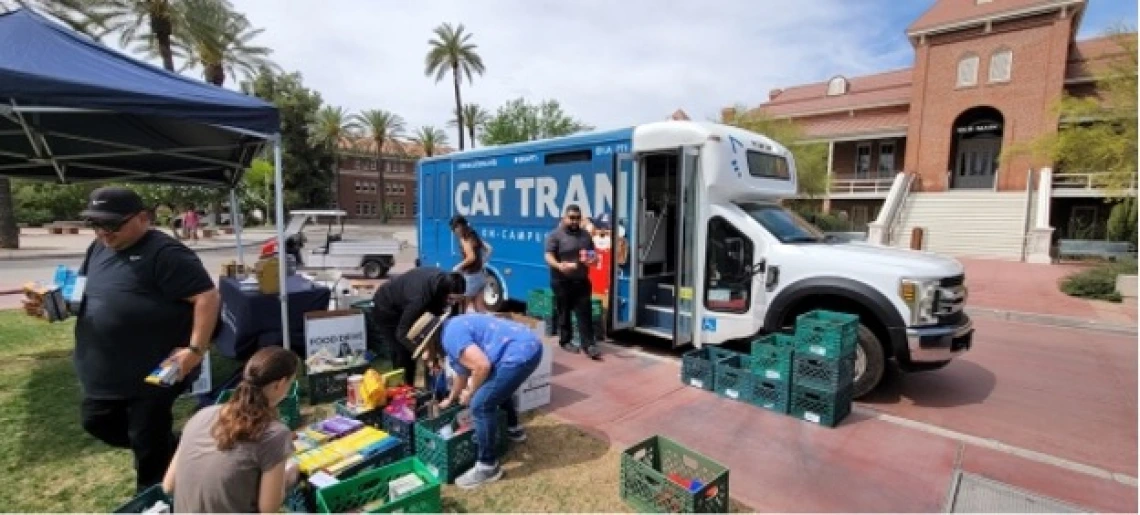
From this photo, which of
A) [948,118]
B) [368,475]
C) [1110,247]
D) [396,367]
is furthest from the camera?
[948,118]

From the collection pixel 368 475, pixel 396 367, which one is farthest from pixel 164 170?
pixel 368 475

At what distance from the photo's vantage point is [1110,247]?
17.8m

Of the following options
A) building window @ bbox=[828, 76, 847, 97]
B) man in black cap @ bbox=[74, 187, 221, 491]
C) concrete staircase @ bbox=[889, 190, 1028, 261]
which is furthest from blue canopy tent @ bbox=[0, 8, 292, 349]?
building window @ bbox=[828, 76, 847, 97]

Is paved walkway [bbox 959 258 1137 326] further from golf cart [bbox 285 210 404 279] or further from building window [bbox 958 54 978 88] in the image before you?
golf cart [bbox 285 210 404 279]

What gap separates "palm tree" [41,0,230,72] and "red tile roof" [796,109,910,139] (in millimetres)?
27855

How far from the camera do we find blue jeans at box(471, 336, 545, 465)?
3221 mm

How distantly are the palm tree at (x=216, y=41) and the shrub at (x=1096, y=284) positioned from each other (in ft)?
89.4

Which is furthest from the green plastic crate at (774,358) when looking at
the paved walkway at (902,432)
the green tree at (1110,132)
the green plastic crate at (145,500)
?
the green tree at (1110,132)

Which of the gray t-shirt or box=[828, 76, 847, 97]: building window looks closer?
the gray t-shirt

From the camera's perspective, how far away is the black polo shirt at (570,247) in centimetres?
594

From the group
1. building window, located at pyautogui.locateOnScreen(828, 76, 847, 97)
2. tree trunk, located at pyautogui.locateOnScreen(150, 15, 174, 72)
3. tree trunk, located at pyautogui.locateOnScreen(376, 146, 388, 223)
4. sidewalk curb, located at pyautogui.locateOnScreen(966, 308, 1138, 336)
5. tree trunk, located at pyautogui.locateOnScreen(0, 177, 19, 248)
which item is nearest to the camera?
sidewalk curb, located at pyautogui.locateOnScreen(966, 308, 1138, 336)

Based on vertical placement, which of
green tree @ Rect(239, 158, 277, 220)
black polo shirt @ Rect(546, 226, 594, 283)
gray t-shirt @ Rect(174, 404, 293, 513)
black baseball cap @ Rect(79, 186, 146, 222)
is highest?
green tree @ Rect(239, 158, 277, 220)

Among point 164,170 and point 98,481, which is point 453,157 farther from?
point 98,481

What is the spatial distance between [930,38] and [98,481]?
3295 cm
